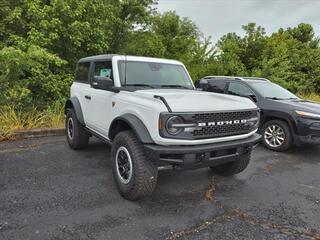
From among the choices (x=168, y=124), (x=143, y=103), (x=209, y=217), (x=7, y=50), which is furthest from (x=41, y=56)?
(x=209, y=217)

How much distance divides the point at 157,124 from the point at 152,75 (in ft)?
5.21

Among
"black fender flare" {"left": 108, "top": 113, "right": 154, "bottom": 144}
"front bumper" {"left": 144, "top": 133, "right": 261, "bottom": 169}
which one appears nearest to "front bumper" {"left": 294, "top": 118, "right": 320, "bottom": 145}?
"front bumper" {"left": 144, "top": 133, "right": 261, "bottom": 169}

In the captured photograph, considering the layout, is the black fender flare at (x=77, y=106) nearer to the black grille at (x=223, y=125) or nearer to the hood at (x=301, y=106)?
the black grille at (x=223, y=125)

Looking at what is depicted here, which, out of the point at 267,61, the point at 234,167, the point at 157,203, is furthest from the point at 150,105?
the point at 267,61

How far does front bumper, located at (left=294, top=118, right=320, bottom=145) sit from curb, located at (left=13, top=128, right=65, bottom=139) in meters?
5.26

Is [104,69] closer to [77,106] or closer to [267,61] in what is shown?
[77,106]

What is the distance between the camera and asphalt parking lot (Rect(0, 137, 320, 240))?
3.11 metres

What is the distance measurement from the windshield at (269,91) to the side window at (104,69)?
374 centimetres

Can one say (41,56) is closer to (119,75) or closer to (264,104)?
(119,75)

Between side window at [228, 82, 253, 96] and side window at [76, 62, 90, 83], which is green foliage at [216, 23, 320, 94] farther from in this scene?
side window at [76, 62, 90, 83]

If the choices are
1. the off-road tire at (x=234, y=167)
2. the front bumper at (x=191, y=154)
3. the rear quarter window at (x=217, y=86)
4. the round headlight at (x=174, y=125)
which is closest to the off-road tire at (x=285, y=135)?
the rear quarter window at (x=217, y=86)

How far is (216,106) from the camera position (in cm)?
363

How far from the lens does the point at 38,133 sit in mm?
7070

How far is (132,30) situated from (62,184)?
9034 mm
